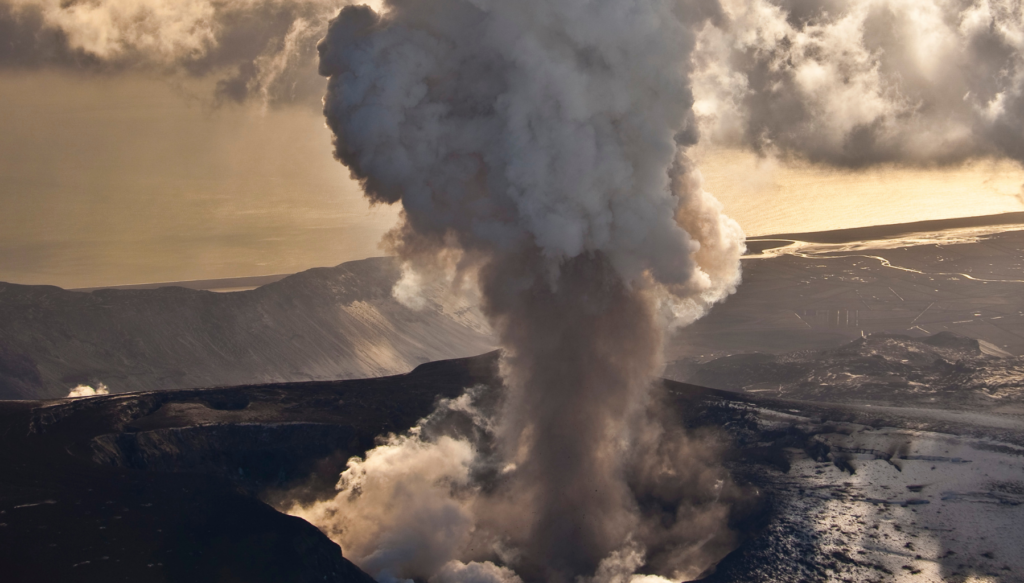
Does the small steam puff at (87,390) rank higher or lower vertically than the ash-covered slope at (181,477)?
lower

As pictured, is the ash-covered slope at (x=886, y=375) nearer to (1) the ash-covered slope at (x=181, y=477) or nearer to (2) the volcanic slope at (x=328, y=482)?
Result: (2) the volcanic slope at (x=328, y=482)

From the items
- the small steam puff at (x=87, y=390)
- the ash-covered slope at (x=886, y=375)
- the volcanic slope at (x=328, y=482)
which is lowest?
the small steam puff at (x=87, y=390)

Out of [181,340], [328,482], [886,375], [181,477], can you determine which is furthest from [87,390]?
[181,477]

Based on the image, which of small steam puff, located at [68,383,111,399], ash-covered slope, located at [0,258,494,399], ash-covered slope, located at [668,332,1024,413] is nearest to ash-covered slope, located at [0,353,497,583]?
ash-covered slope, located at [668,332,1024,413]

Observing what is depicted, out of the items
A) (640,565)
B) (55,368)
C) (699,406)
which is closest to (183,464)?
(640,565)

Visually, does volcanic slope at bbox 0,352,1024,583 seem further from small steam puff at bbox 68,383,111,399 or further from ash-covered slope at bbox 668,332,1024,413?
small steam puff at bbox 68,383,111,399

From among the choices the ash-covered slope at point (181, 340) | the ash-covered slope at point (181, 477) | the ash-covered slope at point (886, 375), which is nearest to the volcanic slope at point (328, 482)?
the ash-covered slope at point (181, 477)

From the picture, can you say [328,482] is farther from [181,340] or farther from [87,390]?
[181,340]
